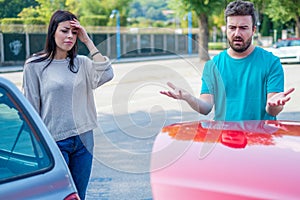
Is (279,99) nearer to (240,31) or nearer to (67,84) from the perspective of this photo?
(240,31)

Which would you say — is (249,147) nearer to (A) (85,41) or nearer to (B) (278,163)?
(B) (278,163)

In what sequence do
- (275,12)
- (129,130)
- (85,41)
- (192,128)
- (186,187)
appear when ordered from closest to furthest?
(186,187)
(192,128)
(129,130)
(85,41)
(275,12)

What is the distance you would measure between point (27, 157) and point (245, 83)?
1.53 meters

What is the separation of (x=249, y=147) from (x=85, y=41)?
58.9 inches

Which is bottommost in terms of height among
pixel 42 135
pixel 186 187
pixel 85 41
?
pixel 186 187

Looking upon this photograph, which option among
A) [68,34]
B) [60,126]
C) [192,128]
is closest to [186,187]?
[192,128]

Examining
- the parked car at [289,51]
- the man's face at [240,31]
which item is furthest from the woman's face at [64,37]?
the parked car at [289,51]

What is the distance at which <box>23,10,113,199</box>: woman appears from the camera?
11.1 ft

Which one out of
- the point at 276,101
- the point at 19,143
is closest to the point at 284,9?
the point at 276,101

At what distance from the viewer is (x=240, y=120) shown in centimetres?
334

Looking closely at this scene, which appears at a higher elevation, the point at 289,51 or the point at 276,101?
the point at 276,101

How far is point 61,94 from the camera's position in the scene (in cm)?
338

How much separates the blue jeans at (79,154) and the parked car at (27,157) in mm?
754

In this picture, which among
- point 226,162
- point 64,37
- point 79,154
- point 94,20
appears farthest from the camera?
point 94,20
